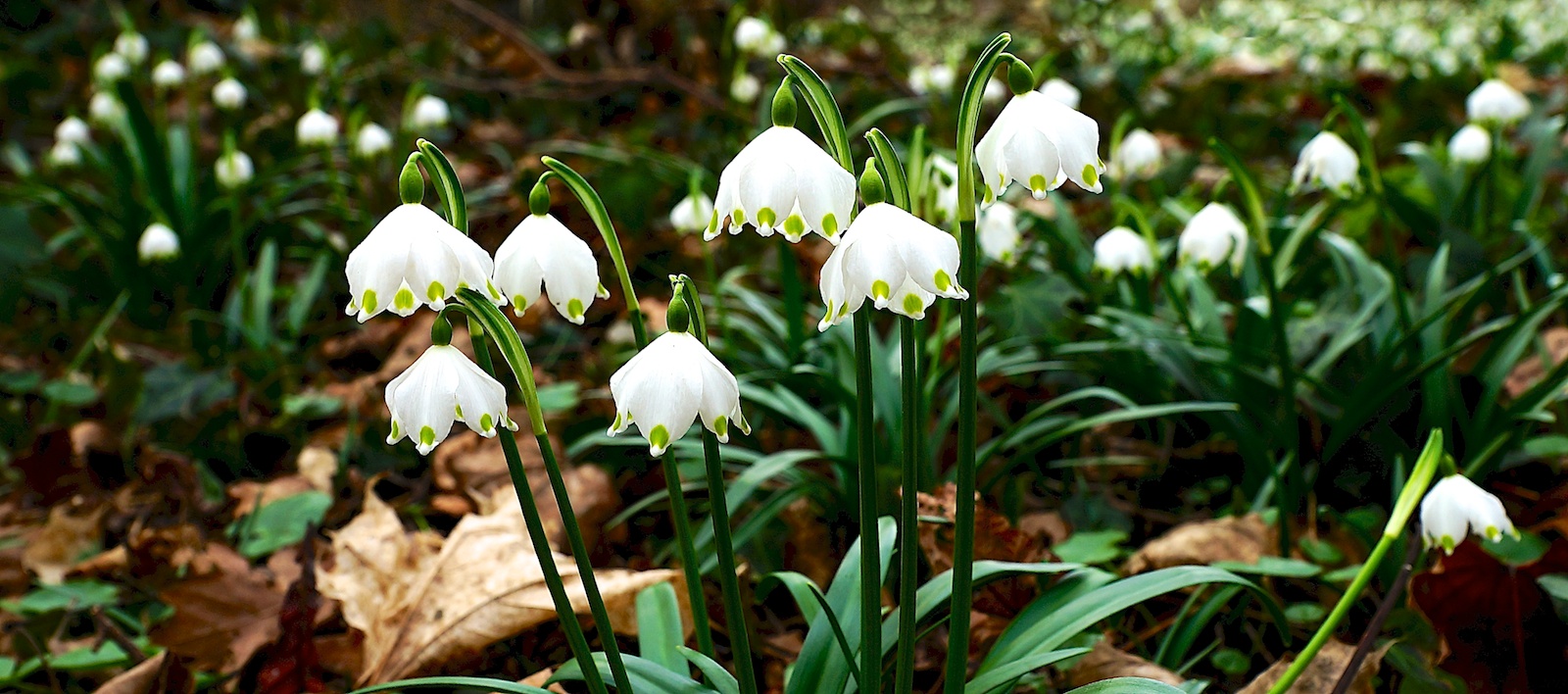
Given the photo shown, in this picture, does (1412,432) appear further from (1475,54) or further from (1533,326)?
(1475,54)

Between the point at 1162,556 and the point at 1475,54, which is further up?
the point at 1475,54

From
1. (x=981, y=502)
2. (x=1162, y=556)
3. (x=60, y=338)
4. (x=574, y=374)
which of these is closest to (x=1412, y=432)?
(x=1162, y=556)

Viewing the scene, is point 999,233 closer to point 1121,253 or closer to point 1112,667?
point 1121,253

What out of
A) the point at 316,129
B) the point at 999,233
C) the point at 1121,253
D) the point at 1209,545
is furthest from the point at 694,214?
the point at 316,129

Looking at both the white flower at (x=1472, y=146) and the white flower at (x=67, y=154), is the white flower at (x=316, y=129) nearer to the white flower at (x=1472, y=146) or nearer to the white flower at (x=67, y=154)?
the white flower at (x=67, y=154)

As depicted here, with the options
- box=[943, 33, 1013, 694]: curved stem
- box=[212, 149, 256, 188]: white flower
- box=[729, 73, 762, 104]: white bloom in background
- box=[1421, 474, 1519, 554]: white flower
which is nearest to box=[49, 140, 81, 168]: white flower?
box=[212, 149, 256, 188]: white flower

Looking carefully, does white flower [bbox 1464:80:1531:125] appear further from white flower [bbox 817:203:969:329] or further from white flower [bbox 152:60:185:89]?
white flower [bbox 152:60:185:89]

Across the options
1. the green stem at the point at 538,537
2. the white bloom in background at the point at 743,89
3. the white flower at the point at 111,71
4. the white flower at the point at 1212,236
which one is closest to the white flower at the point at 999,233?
the white flower at the point at 1212,236
